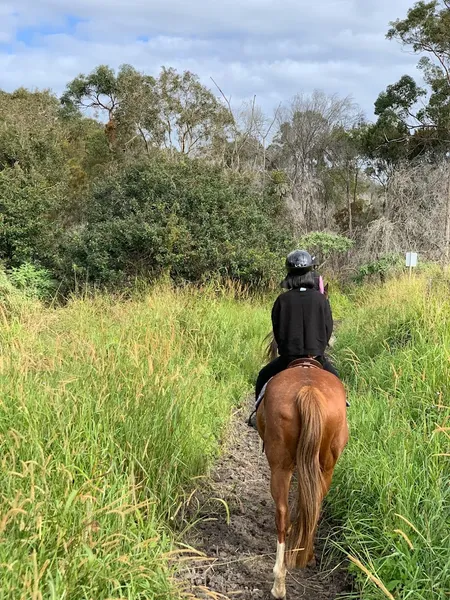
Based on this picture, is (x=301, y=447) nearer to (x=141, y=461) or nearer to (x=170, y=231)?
(x=141, y=461)

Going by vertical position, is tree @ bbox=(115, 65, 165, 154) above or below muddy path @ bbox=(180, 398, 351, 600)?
above

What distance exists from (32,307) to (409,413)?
5.20m

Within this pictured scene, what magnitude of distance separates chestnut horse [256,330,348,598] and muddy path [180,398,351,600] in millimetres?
161

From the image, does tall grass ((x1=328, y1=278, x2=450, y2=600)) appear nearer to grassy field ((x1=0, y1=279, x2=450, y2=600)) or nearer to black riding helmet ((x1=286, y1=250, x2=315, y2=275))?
grassy field ((x1=0, y1=279, x2=450, y2=600))

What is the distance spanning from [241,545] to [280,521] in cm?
65

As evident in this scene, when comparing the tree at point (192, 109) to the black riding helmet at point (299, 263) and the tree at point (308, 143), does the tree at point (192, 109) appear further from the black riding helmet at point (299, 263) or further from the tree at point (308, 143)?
the black riding helmet at point (299, 263)

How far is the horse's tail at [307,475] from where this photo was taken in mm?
3113

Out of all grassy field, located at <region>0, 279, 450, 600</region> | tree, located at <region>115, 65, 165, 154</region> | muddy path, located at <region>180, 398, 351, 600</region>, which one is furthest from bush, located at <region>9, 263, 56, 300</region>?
tree, located at <region>115, 65, 165, 154</region>

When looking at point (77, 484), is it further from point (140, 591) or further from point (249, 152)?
point (249, 152)

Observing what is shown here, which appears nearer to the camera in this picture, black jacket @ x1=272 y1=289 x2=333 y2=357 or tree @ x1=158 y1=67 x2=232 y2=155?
black jacket @ x1=272 y1=289 x2=333 y2=357

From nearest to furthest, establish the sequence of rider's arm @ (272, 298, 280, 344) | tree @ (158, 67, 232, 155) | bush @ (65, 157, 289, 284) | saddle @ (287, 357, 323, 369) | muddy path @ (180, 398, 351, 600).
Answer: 1. muddy path @ (180, 398, 351, 600)
2. saddle @ (287, 357, 323, 369)
3. rider's arm @ (272, 298, 280, 344)
4. bush @ (65, 157, 289, 284)
5. tree @ (158, 67, 232, 155)

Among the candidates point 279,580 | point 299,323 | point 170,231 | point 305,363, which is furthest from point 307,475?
point 170,231

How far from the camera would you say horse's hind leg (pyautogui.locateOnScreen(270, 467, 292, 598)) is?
3174 mm

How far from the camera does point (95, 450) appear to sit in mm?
3336
